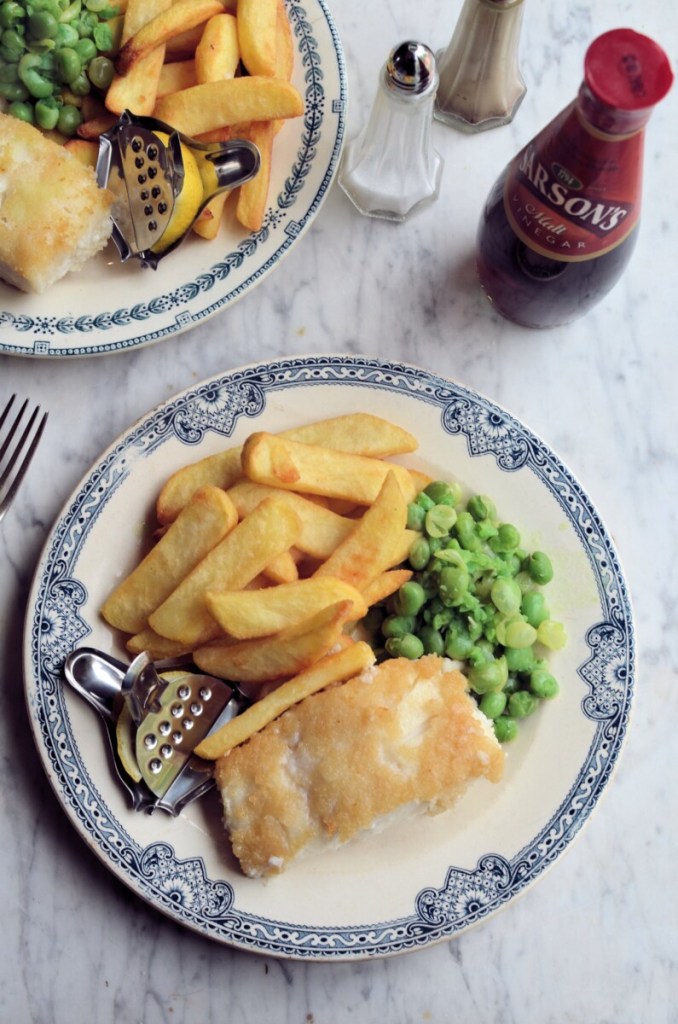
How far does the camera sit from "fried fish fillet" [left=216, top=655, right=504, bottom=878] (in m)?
2.63

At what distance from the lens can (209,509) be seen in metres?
2.76

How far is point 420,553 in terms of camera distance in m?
2.86

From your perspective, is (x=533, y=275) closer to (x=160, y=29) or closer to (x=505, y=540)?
(x=505, y=540)

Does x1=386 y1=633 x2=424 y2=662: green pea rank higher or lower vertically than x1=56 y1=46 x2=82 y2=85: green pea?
lower

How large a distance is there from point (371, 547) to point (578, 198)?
1023 mm

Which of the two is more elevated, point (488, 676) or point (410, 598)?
point (410, 598)

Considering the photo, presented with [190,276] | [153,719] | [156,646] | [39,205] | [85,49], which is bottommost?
[153,719]

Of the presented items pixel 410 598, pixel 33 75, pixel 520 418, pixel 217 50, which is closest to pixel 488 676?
pixel 410 598

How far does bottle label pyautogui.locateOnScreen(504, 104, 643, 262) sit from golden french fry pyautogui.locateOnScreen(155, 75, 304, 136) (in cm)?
69

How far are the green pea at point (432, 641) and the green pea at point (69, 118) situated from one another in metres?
1.84

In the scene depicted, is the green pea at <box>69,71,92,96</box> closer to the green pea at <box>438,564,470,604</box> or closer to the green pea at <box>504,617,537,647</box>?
the green pea at <box>438,564,470,604</box>

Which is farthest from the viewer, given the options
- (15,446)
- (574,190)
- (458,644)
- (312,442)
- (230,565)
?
(15,446)

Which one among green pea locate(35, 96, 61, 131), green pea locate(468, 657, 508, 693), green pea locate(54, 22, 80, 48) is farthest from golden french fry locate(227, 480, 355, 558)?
green pea locate(54, 22, 80, 48)

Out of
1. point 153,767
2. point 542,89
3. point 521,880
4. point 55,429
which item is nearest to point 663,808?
point 521,880
